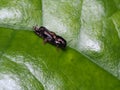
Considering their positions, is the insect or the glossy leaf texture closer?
the glossy leaf texture

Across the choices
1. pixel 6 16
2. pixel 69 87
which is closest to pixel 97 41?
pixel 69 87

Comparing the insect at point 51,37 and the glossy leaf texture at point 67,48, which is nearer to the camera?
the glossy leaf texture at point 67,48

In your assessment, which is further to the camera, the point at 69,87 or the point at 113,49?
the point at 113,49

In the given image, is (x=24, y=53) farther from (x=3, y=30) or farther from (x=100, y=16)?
(x=100, y=16)
